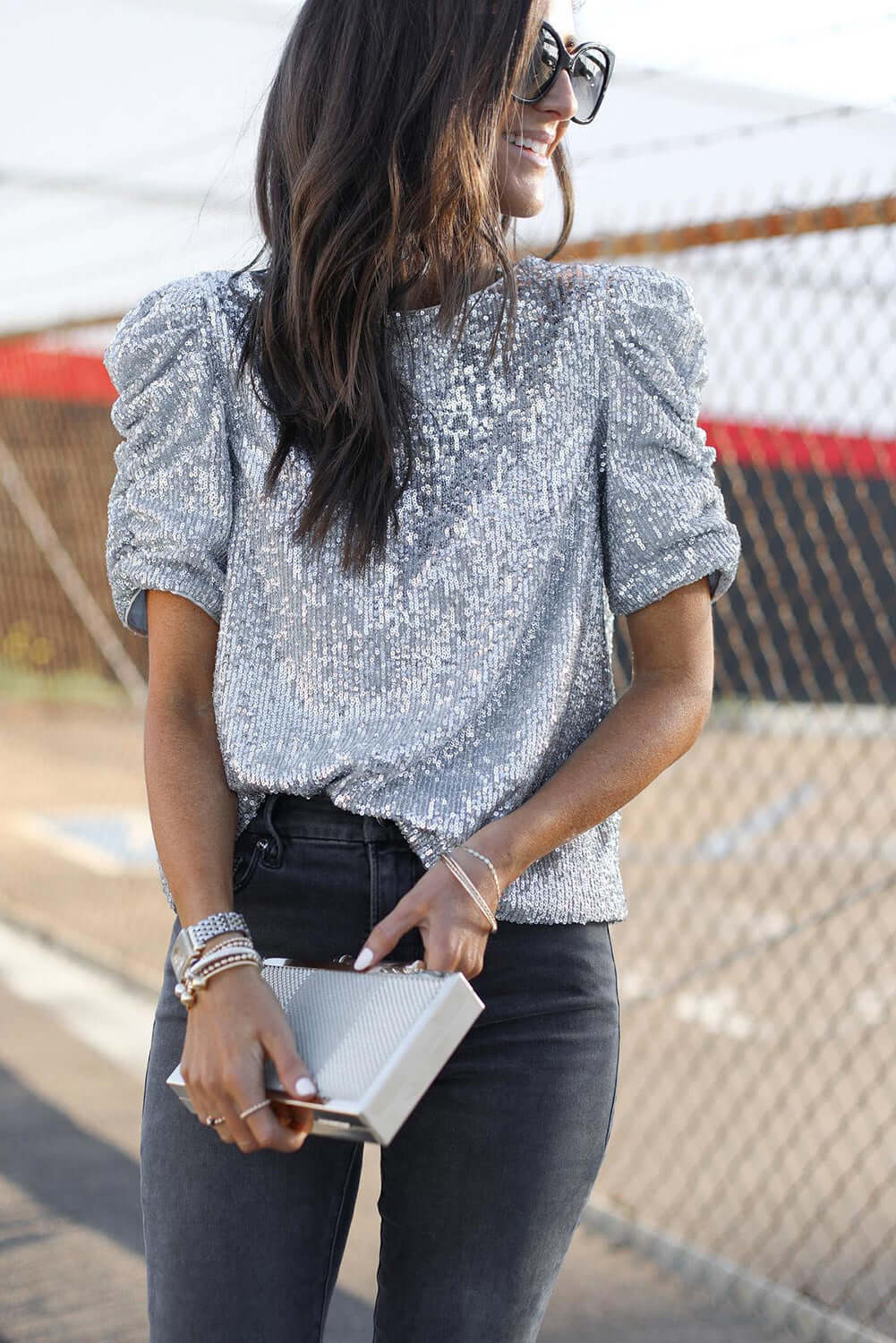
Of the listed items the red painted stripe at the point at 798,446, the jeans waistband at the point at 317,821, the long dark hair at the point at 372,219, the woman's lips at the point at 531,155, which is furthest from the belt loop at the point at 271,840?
the red painted stripe at the point at 798,446

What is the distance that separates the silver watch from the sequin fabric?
122 mm

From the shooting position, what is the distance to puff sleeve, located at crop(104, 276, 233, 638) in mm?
1245

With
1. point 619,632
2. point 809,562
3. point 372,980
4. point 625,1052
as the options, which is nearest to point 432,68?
point 372,980

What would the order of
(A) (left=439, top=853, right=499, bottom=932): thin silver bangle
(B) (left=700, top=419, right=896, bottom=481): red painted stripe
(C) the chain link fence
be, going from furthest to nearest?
(B) (left=700, top=419, right=896, bottom=481): red painted stripe, (C) the chain link fence, (A) (left=439, top=853, right=499, bottom=932): thin silver bangle

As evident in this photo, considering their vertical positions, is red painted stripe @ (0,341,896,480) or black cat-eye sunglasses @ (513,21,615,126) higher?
black cat-eye sunglasses @ (513,21,615,126)

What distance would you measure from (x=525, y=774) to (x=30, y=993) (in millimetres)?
3571

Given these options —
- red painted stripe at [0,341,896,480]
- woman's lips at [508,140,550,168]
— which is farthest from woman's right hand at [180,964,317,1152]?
red painted stripe at [0,341,896,480]

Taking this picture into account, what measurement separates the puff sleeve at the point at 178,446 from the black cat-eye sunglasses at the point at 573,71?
1.11ft

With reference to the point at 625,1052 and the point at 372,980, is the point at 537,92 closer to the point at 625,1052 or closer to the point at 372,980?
the point at 372,980

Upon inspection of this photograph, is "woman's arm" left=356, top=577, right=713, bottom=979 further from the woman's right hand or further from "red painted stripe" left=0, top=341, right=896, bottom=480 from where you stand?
"red painted stripe" left=0, top=341, right=896, bottom=480

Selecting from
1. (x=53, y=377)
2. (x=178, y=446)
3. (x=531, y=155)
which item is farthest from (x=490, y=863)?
(x=53, y=377)

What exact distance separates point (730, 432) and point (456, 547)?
17.7 ft

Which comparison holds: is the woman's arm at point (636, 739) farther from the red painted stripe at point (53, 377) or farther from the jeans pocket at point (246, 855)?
the red painted stripe at point (53, 377)

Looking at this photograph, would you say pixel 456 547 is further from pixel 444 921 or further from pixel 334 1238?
pixel 334 1238
